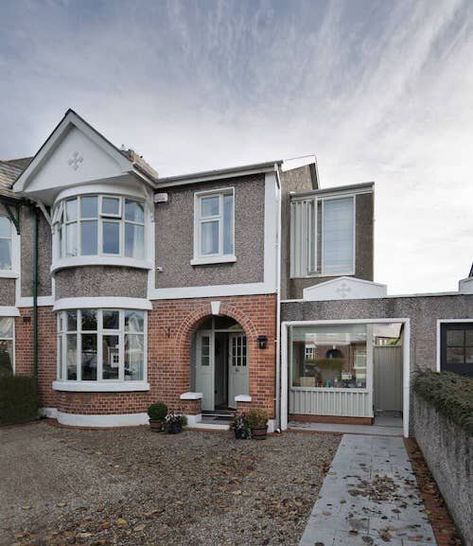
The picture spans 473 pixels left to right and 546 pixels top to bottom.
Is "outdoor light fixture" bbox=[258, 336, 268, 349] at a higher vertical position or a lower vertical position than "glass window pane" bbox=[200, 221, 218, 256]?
lower

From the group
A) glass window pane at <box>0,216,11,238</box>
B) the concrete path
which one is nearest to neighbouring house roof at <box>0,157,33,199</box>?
glass window pane at <box>0,216,11,238</box>

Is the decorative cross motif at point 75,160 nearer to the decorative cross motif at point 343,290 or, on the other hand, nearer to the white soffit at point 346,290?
the white soffit at point 346,290

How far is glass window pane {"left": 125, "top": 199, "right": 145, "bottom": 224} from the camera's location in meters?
11.4

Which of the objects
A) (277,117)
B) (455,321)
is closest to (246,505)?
(455,321)

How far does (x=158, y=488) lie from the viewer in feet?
20.5

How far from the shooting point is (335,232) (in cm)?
1190

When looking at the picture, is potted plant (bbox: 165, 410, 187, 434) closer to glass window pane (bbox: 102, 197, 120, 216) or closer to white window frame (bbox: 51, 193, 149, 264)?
white window frame (bbox: 51, 193, 149, 264)

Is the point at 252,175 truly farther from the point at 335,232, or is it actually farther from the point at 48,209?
the point at 48,209

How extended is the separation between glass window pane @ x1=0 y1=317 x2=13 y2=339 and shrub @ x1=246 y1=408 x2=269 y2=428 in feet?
24.3

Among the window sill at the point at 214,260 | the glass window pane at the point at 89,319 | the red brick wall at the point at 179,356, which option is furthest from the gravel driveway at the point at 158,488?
the window sill at the point at 214,260

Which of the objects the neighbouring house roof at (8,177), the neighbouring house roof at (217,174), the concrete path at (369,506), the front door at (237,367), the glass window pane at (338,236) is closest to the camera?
the concrete path at (369,506)

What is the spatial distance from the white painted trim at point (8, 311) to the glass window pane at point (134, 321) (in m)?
3.68

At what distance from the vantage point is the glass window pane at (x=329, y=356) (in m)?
10.8

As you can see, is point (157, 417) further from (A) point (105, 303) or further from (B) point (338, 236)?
(B) point (338, 236)
